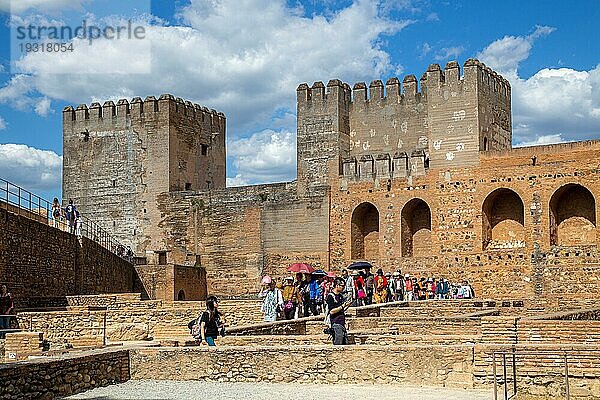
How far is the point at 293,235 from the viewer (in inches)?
1136

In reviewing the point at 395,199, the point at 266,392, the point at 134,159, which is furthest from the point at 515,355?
the point at 134,159

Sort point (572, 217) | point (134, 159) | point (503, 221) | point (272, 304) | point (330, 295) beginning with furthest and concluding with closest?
point (134, 159), point (503, 221), point (572, 217), point (272, 304), point (330, 295)

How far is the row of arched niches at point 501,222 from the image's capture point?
25.3 m

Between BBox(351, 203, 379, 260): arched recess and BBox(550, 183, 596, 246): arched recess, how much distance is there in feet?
18.1

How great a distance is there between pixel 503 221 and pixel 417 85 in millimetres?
5116

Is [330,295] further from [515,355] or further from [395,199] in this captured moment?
[395,199]

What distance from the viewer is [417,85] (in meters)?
28.4

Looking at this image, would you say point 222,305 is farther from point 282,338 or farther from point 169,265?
point 169,265

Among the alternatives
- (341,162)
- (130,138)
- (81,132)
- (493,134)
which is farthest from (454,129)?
(81,132)

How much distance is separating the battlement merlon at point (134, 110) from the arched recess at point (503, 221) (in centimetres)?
1188

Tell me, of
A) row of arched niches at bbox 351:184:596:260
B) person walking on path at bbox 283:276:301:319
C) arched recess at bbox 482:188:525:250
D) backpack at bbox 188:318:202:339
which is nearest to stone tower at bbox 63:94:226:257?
row of arched niches at bbox 351:184:596:260

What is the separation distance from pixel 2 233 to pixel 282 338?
31.1 ft

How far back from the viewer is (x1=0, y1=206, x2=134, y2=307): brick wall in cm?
1966

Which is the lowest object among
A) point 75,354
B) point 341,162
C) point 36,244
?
point 75,354
